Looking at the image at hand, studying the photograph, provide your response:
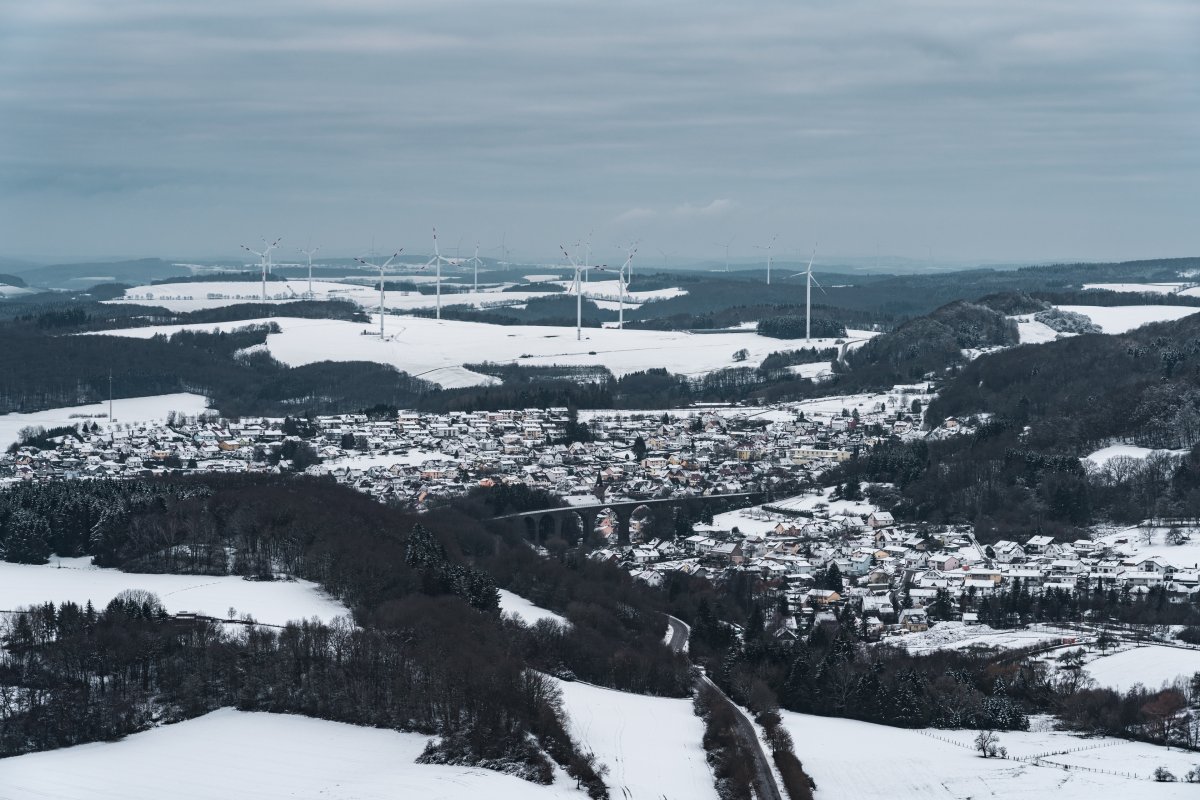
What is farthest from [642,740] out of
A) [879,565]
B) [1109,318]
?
[1109,318]

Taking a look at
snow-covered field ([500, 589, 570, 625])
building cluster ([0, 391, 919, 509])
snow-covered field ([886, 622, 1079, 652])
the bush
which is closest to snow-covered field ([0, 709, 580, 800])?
snow-covered field ([500, 589, 570, 625])

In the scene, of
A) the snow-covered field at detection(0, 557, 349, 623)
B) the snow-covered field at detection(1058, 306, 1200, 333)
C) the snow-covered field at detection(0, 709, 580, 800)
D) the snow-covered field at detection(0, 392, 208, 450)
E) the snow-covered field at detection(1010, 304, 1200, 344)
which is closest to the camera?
the snow-covered field at detection(0, 709, 580, 800)

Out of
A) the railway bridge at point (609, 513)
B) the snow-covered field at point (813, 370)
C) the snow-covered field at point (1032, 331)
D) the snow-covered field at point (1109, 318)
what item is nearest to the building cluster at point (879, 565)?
the railway bridge at point (609, 513)

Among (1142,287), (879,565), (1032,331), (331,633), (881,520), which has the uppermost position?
(1142,287)

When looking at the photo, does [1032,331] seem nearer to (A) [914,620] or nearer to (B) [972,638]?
(A) [914,620]

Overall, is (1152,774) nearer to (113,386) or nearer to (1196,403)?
(1196,403)

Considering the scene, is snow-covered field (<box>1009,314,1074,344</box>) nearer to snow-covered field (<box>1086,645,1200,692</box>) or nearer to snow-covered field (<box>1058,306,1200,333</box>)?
snow-covered field (<box>1058,306,1200,333</box>)
